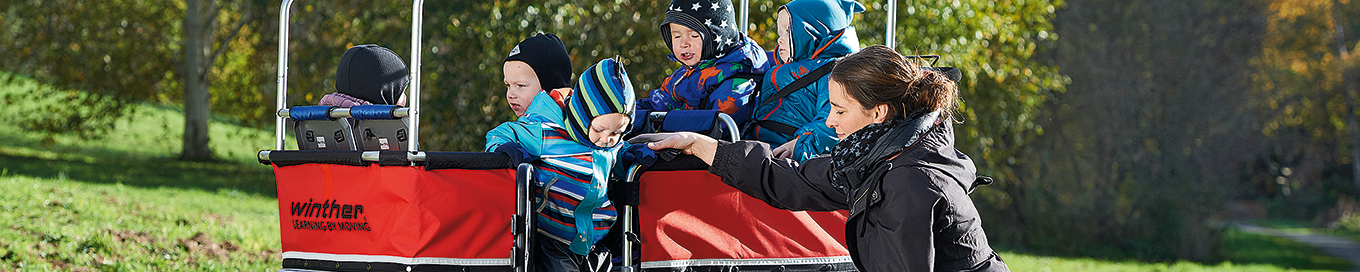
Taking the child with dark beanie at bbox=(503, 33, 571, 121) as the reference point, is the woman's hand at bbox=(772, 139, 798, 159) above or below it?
below

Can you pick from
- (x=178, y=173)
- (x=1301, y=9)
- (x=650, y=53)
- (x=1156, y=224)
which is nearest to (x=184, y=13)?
(x=178, y=173)

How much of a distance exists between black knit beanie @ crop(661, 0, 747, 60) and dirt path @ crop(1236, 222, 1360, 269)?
19536 millimetres

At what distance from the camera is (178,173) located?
14938 millimetres

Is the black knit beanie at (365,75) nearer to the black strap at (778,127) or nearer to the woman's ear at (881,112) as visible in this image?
the black strap at (778,127)

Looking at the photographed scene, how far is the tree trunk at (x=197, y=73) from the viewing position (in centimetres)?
1608

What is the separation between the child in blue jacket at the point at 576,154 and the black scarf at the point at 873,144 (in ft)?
2.51

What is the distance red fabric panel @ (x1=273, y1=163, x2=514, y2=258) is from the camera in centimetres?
299

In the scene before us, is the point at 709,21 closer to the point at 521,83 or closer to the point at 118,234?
the point at 521,83

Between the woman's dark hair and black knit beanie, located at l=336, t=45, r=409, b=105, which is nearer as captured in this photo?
the woman's dark hair

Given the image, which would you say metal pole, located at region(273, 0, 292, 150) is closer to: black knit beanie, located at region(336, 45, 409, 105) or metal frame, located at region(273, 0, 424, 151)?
metal frame, located at region(273, 0, 424, 151)

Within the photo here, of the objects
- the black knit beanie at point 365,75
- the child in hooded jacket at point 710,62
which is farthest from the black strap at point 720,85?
the black knit beanie at point 365,75

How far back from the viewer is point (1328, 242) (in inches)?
917

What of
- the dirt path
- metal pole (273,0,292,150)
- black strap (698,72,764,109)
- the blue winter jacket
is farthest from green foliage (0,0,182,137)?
the dirt path

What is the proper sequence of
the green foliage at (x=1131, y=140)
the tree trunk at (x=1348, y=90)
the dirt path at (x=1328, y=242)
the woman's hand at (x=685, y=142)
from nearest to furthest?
the woman's hand at (x=685, y=142) → the green foliage at (x=1131, y=140) → the dirt path at (x=1328, y=242) → the tree trunk at (x=1348, y=90)
